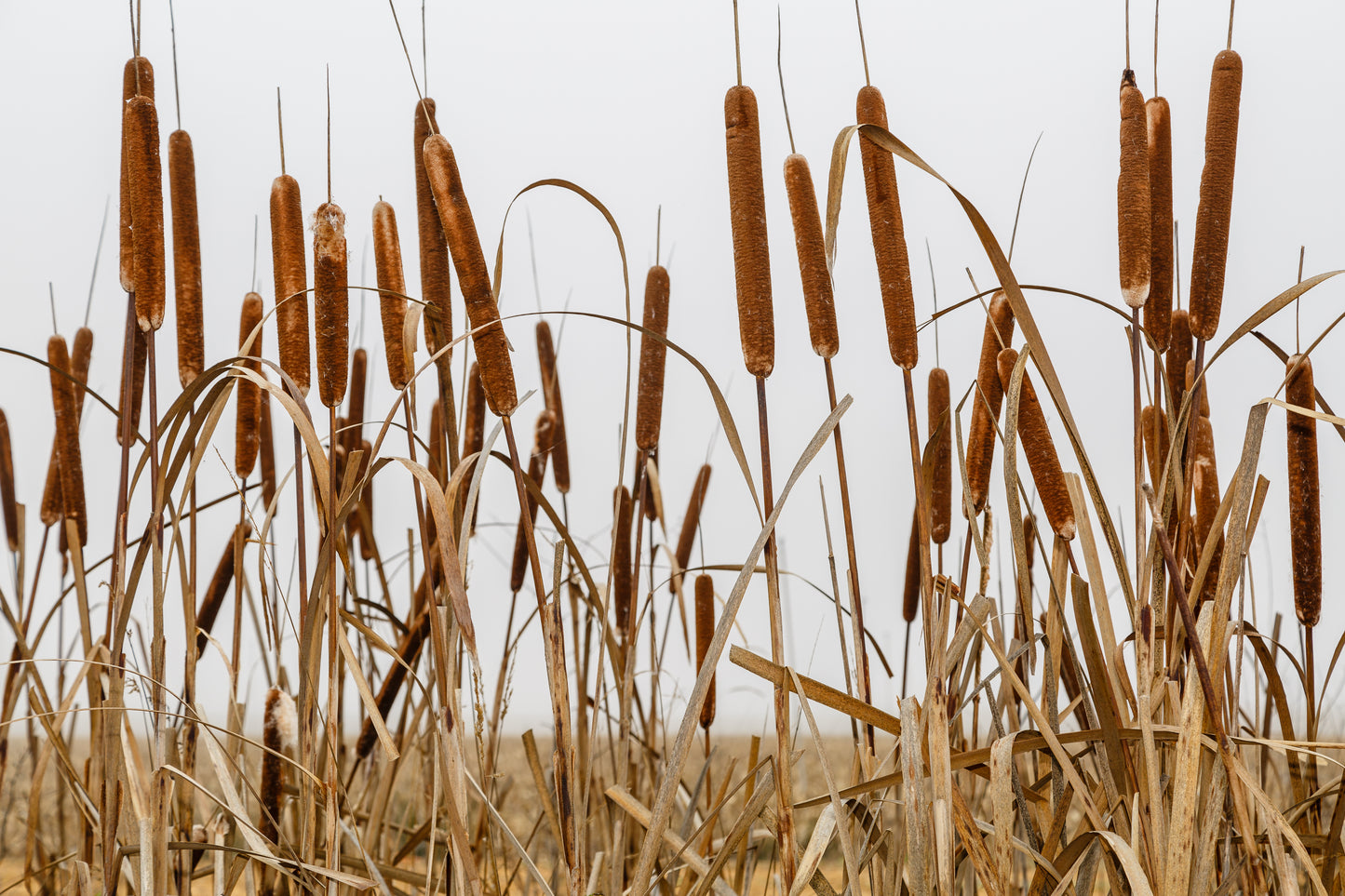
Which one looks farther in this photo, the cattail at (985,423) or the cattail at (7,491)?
the cattail at (7,491)

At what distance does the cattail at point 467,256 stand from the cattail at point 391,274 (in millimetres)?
165

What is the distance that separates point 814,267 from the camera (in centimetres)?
82

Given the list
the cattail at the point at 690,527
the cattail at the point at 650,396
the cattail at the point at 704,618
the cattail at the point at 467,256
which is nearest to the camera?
the cattail at the point at 467,256

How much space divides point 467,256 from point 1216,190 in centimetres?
66

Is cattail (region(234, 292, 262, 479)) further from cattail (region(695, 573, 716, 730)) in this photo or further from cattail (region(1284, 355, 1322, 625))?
cattail (region(1284, 355, 1322, 625))

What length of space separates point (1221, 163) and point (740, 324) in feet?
1.55

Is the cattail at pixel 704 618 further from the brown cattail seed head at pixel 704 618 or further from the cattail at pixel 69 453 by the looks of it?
the cattail at pixel 69 453

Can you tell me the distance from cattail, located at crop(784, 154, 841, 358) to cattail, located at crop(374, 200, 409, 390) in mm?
362

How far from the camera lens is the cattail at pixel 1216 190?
868mm

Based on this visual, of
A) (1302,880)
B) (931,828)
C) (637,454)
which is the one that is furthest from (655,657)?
(1302,880)

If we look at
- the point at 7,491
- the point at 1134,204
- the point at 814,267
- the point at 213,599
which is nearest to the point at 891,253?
the point at 814,267

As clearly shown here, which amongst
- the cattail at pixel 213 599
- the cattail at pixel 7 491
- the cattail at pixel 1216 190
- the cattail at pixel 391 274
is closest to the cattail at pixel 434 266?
the cattail at pixel 391 274

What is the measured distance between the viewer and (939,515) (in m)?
1.18

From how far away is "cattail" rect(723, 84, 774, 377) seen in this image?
789 millimetres
